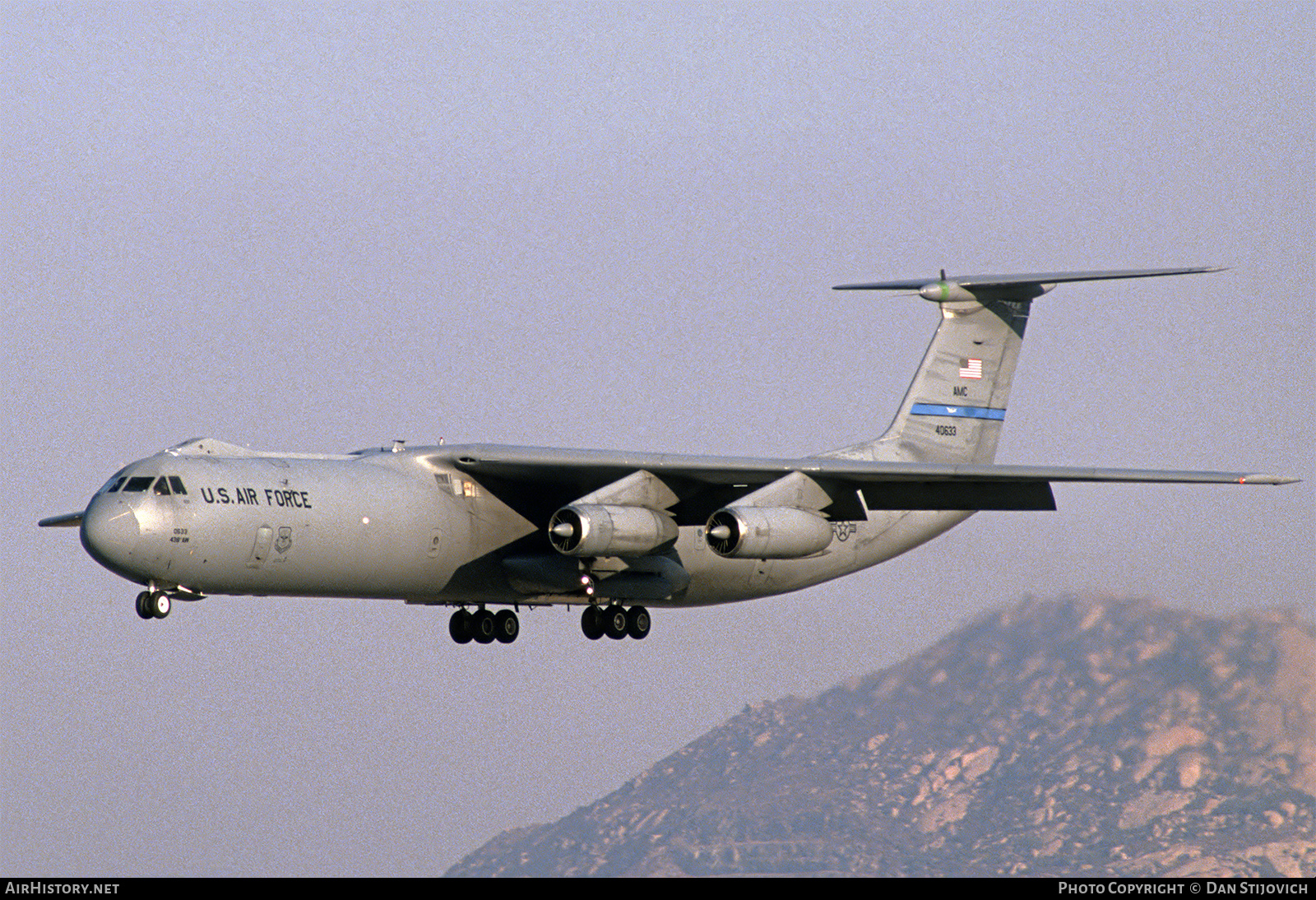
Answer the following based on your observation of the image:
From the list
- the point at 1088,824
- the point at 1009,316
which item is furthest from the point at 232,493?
the point at 1088,824

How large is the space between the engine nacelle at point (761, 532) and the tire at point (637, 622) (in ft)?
7.78

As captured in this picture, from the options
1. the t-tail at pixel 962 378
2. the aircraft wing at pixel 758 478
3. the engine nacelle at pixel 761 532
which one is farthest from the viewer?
the t-tail at pixel 962 378

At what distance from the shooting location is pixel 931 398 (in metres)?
29.7

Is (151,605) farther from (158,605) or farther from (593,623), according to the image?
(593,623)

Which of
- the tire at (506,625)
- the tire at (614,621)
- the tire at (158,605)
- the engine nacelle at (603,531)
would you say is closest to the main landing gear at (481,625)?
the tire at (506,625)

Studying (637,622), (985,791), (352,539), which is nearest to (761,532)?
(637,622)

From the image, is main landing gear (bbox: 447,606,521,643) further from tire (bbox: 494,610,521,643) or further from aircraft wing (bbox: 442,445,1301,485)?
aircraft wing (bbox: 442,445,1301,485)

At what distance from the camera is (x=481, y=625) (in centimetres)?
2698

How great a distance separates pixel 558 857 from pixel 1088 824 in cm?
4497

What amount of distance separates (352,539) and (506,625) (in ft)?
15.1

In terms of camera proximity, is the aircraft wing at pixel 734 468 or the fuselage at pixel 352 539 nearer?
the fuselage at pixel 352 539

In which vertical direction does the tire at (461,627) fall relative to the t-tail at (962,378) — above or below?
below

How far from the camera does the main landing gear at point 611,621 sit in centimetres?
2581

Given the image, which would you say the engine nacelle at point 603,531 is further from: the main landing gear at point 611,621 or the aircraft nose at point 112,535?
the aircraft nose at point 112,535
